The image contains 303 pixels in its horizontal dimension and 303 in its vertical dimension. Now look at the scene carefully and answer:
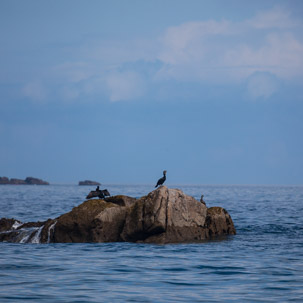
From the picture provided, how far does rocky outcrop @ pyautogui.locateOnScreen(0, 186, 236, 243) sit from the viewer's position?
22.9m

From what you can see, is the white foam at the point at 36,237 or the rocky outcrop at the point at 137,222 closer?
the rocky outcrop at the point at 137,222

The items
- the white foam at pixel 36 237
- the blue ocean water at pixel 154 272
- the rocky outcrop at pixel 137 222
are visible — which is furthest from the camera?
the white foam at pixel 36 237

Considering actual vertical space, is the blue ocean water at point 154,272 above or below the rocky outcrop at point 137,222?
below

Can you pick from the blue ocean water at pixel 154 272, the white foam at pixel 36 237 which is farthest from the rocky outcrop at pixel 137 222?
the blue ocean water at pixel 154 272

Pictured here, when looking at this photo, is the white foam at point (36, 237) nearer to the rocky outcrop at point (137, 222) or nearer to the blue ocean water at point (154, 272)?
the rocky outcrop at point (137, 222)

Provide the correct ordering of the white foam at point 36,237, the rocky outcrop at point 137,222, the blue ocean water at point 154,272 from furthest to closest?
the white foam at point 36,237 < the rocky outcrop at point 137,222 < the blue ocean water at point 154,272

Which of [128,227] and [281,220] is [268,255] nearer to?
[128,227]

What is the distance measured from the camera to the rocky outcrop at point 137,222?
75.0ft

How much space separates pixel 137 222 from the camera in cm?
2292

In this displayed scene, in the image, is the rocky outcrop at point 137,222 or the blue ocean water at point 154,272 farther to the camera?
the rocky outcrop at point 137,222

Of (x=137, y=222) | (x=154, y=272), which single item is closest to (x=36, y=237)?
(x=137, y=222)

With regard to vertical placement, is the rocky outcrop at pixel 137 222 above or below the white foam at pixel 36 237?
above

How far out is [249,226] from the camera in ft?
105

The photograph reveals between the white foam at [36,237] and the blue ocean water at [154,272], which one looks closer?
the blue ocean water at [154,272]
